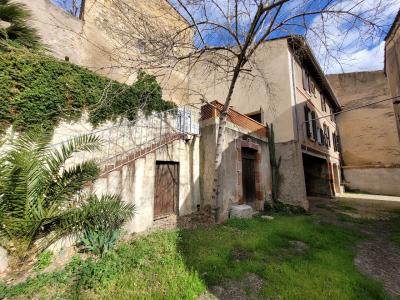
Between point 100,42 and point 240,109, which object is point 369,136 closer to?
point 240,109

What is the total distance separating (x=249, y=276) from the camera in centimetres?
351

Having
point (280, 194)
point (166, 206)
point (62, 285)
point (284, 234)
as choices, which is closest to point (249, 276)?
point (284, 234)

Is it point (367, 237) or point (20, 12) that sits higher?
point (20, 12)

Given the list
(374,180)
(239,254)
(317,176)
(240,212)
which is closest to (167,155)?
(240,212)

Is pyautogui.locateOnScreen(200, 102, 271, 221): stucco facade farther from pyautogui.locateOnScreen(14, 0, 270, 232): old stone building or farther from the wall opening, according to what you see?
the wall opening

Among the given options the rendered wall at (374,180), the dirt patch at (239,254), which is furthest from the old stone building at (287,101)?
the rendered wall at (374,180)

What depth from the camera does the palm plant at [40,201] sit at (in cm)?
345

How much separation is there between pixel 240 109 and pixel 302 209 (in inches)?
236

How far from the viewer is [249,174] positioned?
866 centimetres

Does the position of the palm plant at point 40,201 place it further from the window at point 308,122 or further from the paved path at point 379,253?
the window at point 308,122

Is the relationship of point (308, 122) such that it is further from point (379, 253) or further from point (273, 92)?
point (379, 253)

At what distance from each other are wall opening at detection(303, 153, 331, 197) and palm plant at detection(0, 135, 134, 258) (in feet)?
44.5

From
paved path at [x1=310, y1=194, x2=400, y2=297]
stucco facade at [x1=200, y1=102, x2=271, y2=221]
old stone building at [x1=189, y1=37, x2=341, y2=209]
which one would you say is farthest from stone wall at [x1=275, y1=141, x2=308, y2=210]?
paved path at [x1=310, y1=194, x2=400, y2=297]

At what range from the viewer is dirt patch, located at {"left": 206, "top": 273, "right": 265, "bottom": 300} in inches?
118
